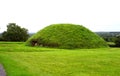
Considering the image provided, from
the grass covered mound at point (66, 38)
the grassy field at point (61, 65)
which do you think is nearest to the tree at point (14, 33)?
the grass covered mound at point (66, 38)

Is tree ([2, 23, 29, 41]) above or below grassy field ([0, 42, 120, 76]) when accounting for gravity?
above

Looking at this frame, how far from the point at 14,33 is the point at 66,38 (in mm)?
30815

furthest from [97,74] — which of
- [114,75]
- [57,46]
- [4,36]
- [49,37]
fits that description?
[4,36]

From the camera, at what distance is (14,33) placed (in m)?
87.7

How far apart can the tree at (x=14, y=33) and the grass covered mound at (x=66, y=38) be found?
23.0 metres

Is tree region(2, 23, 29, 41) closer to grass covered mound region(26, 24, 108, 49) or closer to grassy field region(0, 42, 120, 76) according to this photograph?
grass covered mound region(26, 24, 108, 49)

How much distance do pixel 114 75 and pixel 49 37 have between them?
4486 cm

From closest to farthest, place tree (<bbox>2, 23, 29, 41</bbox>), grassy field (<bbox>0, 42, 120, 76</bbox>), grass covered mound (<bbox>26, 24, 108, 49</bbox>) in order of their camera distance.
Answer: grassy field (<bbox>0, 42, 120, 76</bbox>) → grass covered mound (<bbox>26, 24, 108, 49</bbox>) → tree (<bbox>2, 23, 29, 41</bbox>)

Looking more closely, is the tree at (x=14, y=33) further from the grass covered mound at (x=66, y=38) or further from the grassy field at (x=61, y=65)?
the grassy field at (x=61, y=65)

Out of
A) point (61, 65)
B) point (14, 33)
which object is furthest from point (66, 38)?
point (61, 65)

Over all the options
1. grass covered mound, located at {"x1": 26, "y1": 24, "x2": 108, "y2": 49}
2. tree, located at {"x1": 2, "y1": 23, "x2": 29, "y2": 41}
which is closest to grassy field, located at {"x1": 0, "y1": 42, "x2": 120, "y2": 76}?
grass covered mound, located at {"x1": 26, "y1": 24, "x2": 108, "y2": 49}

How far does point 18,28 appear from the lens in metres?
89.8

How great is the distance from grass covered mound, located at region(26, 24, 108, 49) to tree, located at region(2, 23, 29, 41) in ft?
75.6

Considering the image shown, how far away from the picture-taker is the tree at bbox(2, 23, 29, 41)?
87.8 metres
